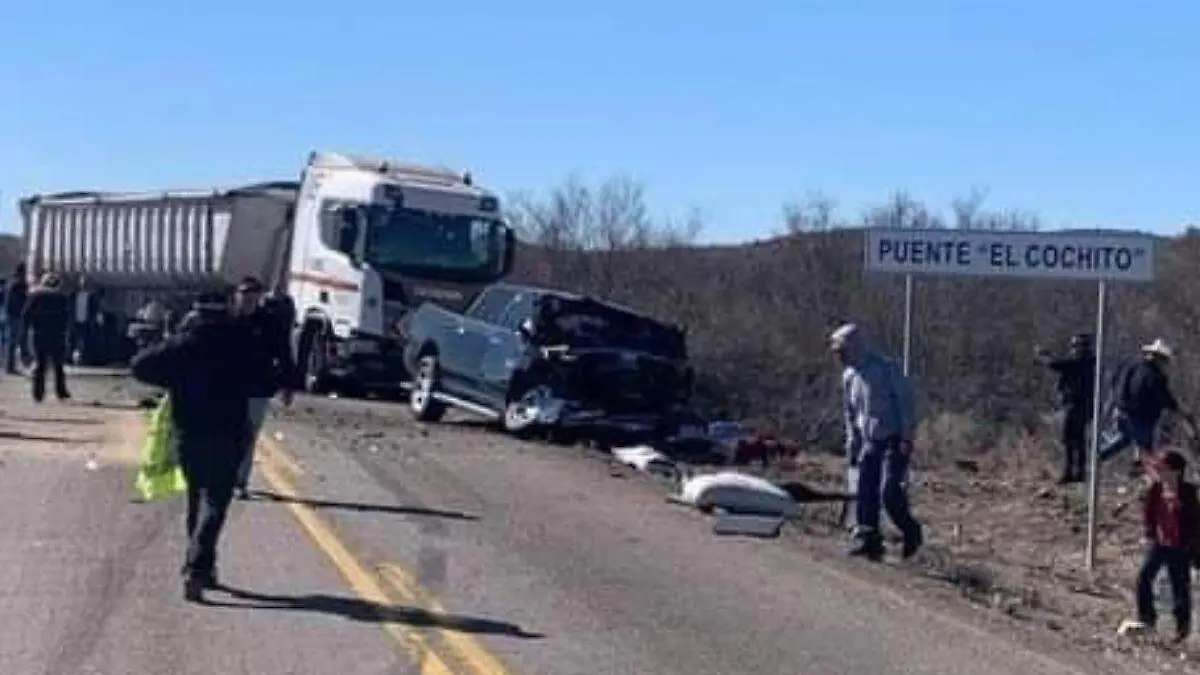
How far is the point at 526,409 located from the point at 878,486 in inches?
390

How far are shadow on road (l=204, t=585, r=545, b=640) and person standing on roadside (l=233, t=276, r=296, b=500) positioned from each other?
93cm

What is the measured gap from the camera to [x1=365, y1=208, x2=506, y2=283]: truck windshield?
33.3m

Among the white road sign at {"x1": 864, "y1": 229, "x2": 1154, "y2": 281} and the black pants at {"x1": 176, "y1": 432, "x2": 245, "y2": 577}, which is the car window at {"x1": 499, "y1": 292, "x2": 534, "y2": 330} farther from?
the black pants at {"x1": 176, "y1": 432, "x2": 245, "y2": 577}

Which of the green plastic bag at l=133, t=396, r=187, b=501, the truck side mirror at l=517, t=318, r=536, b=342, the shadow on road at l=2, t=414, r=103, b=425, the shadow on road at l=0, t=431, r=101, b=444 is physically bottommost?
the shadow on road at l=2, t=414, r=103, b=425

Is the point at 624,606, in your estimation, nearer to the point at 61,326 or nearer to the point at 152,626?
the point at 152,626

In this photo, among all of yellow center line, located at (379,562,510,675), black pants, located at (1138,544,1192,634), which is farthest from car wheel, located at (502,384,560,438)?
yellow center line, located at (379,562,510,675)

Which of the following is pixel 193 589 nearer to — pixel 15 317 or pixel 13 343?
pixel 15 317

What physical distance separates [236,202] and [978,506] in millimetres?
17610

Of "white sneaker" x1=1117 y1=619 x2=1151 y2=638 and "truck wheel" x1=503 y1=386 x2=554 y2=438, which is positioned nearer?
"white sneaker" x1=1117 y1=619 x2=1151 y2=638

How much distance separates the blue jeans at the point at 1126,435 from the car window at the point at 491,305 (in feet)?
22.8

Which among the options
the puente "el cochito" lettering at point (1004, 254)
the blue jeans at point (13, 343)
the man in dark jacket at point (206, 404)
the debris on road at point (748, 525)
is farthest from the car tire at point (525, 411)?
the man in dark jacket at point (206, 404)

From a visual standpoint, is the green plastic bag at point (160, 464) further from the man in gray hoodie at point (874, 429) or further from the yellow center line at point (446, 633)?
the man in gray hoodie at point (874, 429)

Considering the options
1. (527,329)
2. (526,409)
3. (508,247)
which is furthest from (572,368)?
(508,247)

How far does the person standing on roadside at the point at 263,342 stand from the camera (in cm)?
1338
